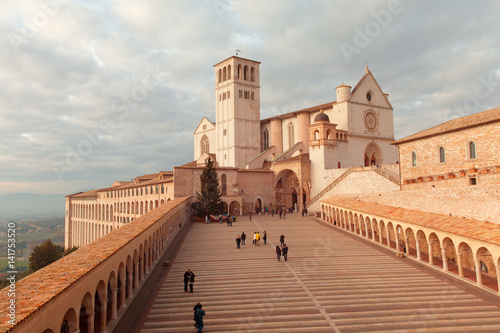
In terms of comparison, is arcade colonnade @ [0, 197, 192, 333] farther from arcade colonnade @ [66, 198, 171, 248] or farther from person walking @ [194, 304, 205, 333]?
arcade colonnade @ [66, 198, 171, 248]

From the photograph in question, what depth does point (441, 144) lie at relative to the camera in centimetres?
2711

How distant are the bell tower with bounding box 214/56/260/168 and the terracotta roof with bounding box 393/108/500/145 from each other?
34918 millimetres

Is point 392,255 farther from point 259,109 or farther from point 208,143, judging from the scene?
point 208,143

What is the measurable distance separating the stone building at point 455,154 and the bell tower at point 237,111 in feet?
111

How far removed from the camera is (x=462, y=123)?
25.9 metres

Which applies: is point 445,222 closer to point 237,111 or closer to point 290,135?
point 290,135

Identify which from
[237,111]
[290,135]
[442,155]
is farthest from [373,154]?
[442,155]

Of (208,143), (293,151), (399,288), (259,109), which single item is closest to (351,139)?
(293,151)

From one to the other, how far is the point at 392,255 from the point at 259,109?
1821 inches

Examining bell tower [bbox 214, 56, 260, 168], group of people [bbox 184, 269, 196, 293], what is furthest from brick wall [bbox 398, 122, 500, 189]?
bell tower [bbox 214, 56, 260, 168]

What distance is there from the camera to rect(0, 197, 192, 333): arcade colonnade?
7625 mm

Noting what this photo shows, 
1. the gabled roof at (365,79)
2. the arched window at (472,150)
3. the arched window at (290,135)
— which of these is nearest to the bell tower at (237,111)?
the arched window at (290,135)

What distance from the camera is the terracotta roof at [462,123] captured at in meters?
23.5

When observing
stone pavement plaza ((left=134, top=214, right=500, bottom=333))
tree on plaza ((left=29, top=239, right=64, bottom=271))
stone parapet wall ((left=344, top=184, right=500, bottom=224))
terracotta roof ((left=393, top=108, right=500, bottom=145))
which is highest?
terracotta roof ((left=393, top=108, right=500, bottom=145))
